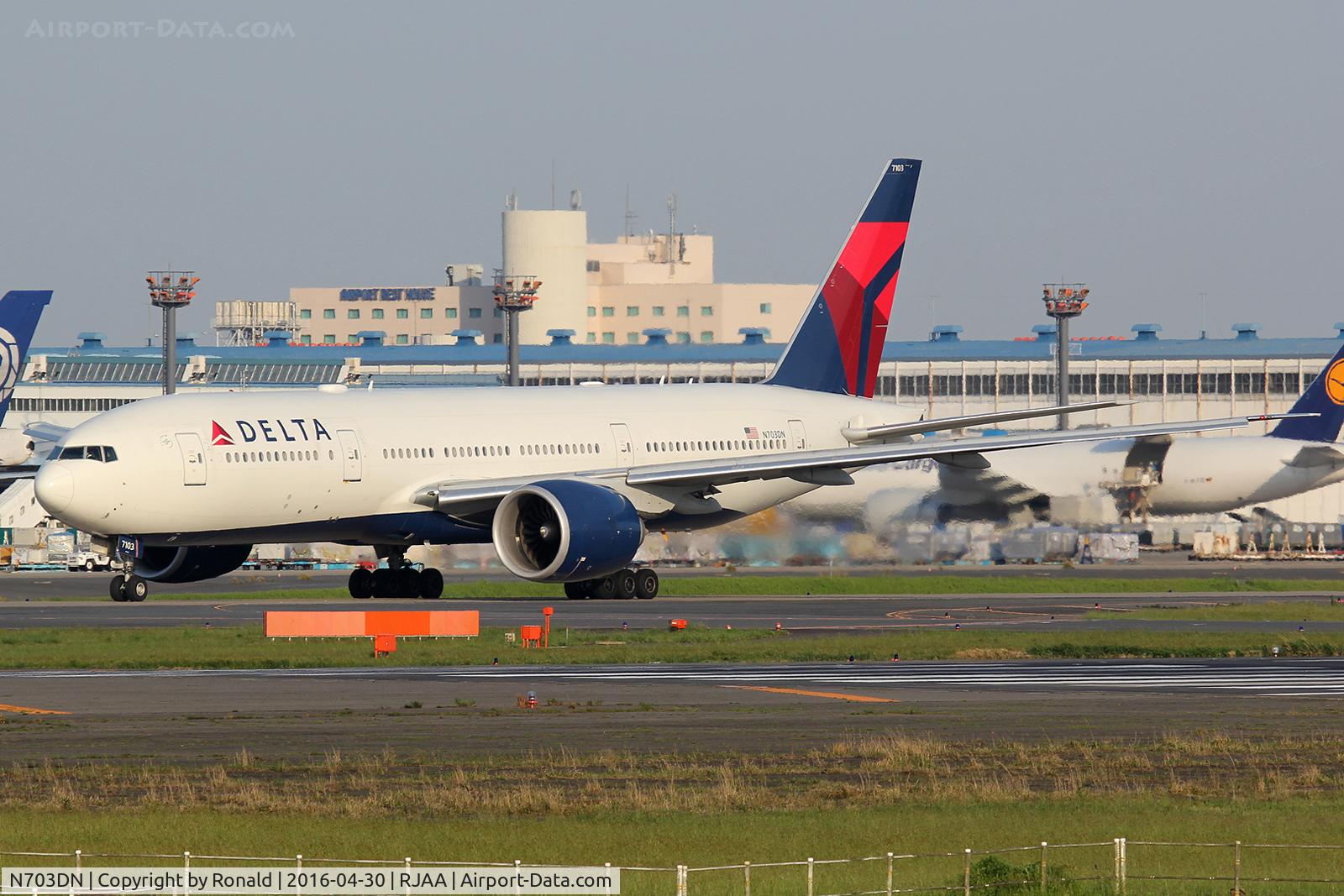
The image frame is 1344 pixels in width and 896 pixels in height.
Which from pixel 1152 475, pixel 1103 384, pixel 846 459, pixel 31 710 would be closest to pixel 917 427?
pixel 846 459

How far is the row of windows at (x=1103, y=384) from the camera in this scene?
400 feet

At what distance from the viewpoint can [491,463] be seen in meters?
50.2

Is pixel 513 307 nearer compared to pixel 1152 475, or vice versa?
pixel 1152 475

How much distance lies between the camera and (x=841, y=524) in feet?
213

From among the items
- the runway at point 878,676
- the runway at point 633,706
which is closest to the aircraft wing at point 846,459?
the runway at point 878,676

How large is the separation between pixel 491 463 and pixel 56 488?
35.4 feet

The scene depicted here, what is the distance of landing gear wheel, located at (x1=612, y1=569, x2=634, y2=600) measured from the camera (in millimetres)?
50969

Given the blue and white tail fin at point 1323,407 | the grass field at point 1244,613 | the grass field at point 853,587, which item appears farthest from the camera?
the blue and white tail fin at point 1323,407

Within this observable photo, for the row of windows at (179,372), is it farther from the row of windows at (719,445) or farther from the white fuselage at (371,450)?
the row of windows at (719,445)

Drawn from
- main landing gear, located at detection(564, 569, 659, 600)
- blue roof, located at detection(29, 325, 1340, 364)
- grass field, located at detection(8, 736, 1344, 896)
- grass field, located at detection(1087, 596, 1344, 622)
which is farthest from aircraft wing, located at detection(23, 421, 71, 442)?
blue roof, located at detection(29, 325, 1340, 364)

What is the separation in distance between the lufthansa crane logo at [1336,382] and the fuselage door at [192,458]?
47.8m

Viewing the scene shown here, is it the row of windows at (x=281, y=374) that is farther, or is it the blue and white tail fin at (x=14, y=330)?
the row of windows at (x=281, y=374)

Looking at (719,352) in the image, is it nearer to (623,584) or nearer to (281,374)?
(281,374)

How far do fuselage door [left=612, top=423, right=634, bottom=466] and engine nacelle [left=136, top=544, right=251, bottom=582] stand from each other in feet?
31.8
